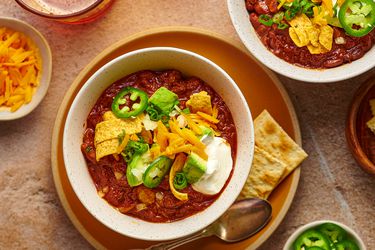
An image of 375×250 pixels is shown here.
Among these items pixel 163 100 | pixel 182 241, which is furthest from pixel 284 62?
pixel 182 241

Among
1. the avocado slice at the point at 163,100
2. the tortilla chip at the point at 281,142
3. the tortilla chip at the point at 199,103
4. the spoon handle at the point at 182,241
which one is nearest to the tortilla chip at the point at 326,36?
the tortilla chip at the point at 281,142

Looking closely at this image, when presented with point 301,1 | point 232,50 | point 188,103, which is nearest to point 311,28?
point 301,1

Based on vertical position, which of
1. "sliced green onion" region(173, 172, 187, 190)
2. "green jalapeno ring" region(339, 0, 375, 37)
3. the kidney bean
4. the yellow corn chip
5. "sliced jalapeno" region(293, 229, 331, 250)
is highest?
"green jalapeno ring" region(339, 0, 375, 37)

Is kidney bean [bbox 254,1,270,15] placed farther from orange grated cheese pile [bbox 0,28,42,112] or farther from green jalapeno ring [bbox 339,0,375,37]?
orange grated cheese pile [bbox 0,28,42,112]

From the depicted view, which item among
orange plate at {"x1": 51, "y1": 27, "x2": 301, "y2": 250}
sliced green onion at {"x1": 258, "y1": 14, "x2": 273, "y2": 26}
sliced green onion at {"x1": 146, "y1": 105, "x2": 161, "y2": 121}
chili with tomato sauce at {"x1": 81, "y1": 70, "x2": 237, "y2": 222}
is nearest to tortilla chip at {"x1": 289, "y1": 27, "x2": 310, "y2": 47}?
sliced green onion at {"x1": 258, "y1": 14, "x2": 273, "y2": 26}

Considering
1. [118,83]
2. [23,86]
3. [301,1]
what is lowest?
[23,86]

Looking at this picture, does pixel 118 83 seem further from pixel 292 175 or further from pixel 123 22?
pixel 292 175
